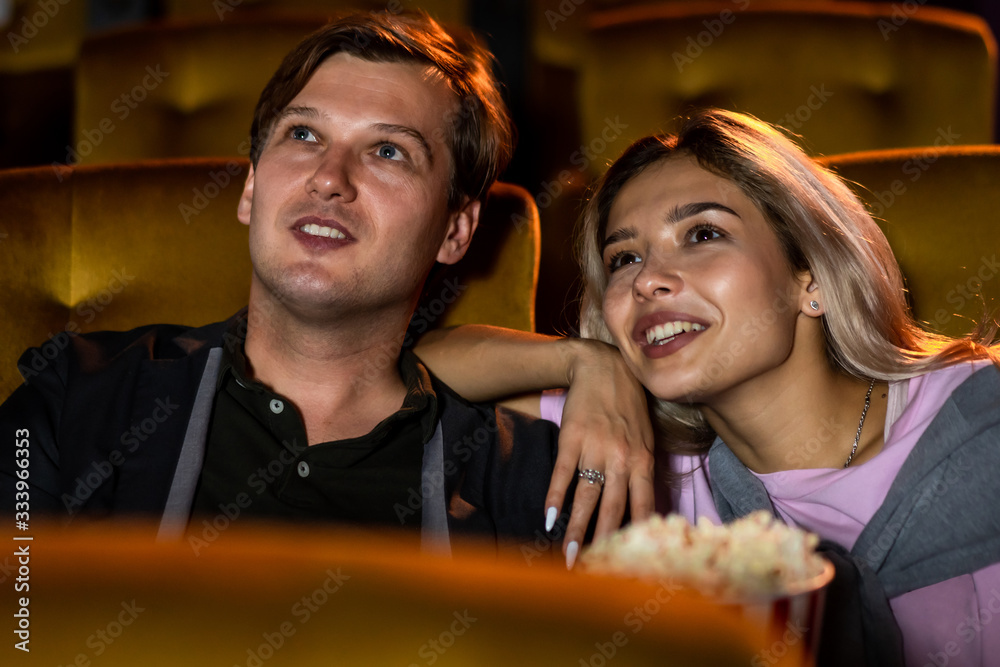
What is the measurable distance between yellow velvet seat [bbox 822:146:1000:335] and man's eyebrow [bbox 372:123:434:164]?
0.69 metres

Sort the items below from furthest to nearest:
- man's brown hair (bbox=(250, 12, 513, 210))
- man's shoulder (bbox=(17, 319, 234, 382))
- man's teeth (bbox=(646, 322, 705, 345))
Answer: man's brown hair (bbox=(250, 12, 513, 210)) → man's shoulder (bbox=(17, 319, 234, 382)) → man's teeth (bbox=(646, 322, 705, 345))

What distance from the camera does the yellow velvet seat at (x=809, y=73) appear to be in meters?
2.14

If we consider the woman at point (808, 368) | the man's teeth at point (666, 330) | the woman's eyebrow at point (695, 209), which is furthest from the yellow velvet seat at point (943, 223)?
the man's teeth at point (666, 330)

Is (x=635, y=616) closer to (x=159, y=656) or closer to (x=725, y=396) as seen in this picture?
(x=159, y=656)

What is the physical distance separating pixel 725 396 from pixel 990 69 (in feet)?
4.82

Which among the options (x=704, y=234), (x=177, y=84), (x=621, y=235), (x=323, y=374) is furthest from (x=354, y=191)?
(x=177, y=84)

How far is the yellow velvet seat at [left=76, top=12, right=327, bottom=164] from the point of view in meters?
2.11

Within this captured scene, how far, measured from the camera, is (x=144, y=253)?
1447mm

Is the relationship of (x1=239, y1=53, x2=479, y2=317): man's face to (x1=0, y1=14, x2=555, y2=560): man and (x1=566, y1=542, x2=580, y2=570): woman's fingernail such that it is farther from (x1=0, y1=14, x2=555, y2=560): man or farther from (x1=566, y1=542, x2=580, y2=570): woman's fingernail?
(x1=566, y1=542, x2=580, y2=570): woman's fingernail

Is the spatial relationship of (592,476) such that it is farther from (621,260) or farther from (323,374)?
(323,374)

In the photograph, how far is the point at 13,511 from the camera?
1.11 m

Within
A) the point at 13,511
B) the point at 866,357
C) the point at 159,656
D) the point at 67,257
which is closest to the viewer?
the point at 159,656

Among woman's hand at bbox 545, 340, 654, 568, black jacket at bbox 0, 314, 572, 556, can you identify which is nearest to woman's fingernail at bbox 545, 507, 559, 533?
woman's hand at bbox 545, 340, 654, 568

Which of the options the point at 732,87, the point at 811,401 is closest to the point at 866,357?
the point at 811,401
